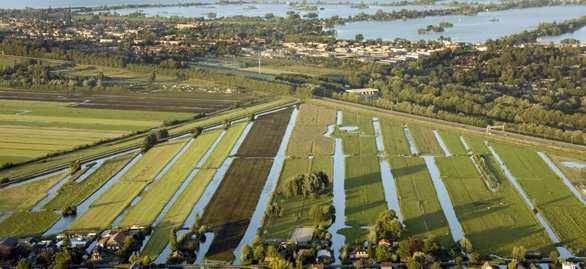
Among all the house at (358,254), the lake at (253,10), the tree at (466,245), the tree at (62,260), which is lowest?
the tree at (62,260)

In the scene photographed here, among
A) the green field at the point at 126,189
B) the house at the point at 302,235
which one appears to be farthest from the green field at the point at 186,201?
the house at the point at 302,235

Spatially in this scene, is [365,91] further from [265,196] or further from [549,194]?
[265,196]

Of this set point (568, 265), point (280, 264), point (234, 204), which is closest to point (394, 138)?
point (234, 204)

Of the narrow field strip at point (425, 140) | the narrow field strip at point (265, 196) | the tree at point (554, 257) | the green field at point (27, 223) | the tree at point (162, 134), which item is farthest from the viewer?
the tree at point (162, 134)

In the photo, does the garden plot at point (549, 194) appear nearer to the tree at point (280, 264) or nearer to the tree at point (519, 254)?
the tree at point (519, 254)

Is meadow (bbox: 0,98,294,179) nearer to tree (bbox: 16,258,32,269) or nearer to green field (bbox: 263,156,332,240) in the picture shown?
green field (bbox: 263,156,332,240)

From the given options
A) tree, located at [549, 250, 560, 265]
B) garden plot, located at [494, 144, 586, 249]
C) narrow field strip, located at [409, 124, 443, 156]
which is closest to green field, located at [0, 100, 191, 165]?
narrow field strip, located at [409, 124, 443, 156]
